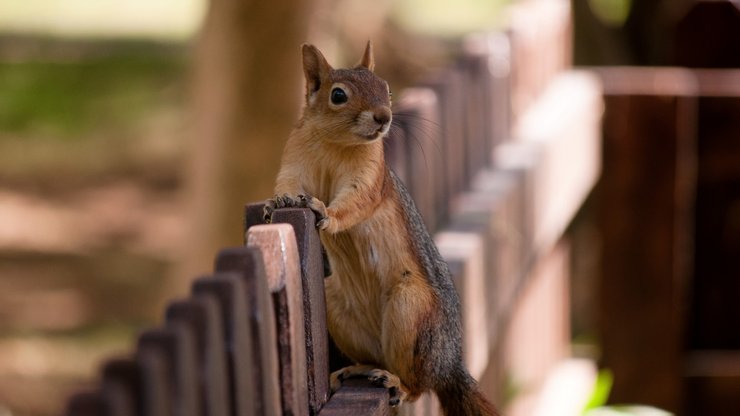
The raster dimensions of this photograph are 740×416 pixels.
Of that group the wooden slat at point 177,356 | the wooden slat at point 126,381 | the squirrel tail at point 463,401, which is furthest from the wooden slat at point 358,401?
the wooden slat at point 126,381

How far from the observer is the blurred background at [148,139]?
16.9 feet

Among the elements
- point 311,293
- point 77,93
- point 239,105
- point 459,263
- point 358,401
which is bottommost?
point 358,401

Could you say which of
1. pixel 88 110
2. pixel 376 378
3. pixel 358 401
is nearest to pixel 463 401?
pixel 376 378

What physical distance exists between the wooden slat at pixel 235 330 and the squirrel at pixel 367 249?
730 mm

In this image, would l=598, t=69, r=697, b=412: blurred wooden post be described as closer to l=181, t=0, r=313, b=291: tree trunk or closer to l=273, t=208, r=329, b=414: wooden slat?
l=181, t=0, r=313, b=291: tree trunk

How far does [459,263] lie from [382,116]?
0.92 metres

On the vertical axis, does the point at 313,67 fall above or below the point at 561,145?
above

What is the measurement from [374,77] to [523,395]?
251 centimetres

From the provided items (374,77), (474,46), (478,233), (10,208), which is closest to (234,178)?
(474,46)

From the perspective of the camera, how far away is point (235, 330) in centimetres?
162

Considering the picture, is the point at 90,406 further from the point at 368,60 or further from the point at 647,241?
the point at 647,241

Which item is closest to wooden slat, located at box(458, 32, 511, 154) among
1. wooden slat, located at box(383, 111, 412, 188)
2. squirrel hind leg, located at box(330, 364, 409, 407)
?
wooden slat, located at box(383, 111, 412, 188)

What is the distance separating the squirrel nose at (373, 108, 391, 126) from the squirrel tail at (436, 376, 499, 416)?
558mm

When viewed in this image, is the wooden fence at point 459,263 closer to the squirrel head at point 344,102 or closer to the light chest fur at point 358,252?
the light chest fur at point 358,252
